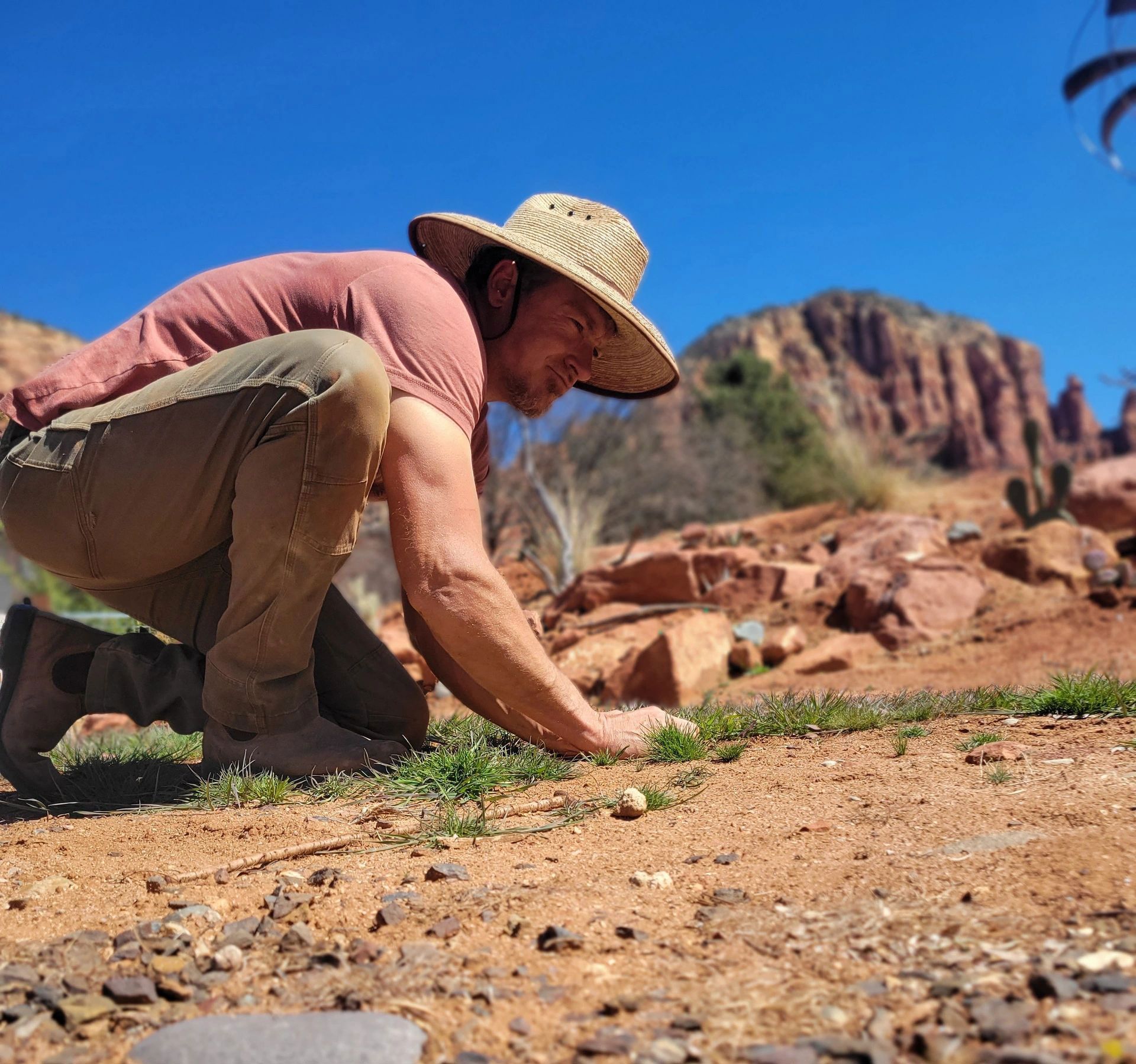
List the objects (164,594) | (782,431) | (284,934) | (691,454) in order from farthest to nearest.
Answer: (782,431), (691,454), (164,594), (284,934)

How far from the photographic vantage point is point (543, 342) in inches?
110

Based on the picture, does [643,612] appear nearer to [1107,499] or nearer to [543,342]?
[543,342]

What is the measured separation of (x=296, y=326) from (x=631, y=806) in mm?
1416

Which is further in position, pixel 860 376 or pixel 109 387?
pixel 860 376

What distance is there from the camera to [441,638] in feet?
7.99

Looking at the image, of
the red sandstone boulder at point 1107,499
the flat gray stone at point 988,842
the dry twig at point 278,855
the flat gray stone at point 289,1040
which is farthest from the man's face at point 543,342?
the red sandstone boulder at point 1107,499

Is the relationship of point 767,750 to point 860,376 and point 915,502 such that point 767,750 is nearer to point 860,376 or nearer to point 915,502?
point 915,502

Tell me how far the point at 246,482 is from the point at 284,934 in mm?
1109

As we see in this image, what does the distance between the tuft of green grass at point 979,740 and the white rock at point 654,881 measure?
1087 millimetres

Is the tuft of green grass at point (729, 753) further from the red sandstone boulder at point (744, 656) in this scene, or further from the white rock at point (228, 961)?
the red sandstone boulder at point (744, 656)

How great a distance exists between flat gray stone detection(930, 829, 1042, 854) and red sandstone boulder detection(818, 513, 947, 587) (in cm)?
627

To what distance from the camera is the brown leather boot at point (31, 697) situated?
8.64 ft

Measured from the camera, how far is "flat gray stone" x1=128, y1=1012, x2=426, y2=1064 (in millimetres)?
1217

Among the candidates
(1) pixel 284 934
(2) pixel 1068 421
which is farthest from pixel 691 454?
(2) pixel 1068 421
